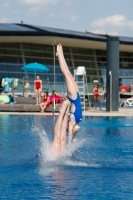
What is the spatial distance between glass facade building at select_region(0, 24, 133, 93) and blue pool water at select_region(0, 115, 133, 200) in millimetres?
19847

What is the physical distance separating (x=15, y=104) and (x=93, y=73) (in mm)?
18671

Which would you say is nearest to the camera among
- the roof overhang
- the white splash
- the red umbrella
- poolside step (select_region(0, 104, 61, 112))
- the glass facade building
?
the white splash

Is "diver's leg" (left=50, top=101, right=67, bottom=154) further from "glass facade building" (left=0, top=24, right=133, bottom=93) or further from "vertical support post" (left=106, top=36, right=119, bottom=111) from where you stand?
"glass facade building" (left=0, top=24, right=133, bottom=93)

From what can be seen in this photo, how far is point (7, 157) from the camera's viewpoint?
945 cm

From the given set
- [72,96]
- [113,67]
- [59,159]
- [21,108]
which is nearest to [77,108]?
[72,96]

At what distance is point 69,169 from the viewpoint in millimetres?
8117

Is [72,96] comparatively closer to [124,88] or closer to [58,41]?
[124,88]

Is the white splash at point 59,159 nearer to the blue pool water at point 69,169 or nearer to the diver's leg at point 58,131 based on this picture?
the blue pool water at point 69,169

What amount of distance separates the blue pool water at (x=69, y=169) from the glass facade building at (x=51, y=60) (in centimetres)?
1985

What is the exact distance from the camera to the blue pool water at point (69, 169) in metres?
6.58

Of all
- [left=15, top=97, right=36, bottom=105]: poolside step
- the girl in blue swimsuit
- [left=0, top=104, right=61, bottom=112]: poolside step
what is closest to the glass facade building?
[left=15, top=97, right=36, bottom=105]: poolside step

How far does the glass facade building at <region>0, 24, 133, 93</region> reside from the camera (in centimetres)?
3584

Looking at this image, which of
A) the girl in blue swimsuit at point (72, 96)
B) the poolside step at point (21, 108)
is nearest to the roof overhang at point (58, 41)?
the poolside step at point (21, 108)

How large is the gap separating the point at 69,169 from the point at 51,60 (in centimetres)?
3075
